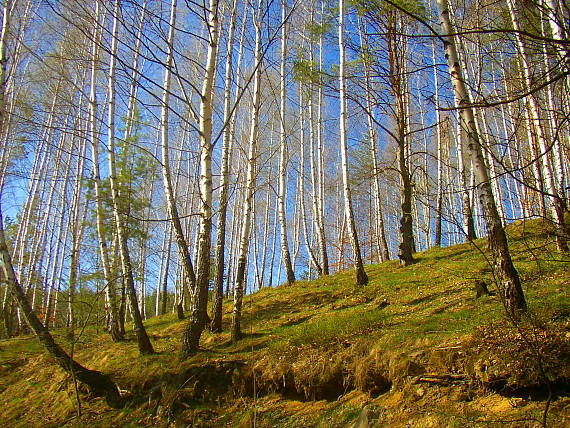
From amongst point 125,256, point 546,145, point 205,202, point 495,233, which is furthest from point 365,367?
point 125,256

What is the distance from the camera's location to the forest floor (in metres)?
3.09

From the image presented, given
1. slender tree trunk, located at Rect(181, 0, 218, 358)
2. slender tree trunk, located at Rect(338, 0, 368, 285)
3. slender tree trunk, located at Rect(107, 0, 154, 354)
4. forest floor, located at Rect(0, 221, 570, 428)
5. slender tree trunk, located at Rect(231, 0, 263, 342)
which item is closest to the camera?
forest floor, located at Rect(0, 221, 570, 428)

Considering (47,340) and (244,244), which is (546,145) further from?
(47,340)

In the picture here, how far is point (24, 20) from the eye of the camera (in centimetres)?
1013

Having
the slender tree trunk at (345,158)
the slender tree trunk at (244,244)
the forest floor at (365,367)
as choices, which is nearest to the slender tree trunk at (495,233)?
the forest floor at (365,367)

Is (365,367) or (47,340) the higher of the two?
(47,340)

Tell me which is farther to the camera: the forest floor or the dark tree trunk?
the dark tree trunk

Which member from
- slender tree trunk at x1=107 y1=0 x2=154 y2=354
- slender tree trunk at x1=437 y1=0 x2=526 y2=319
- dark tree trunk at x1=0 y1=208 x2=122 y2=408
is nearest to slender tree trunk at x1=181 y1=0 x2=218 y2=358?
dark tree trunk at x1=0 y1=208 x2=122 y2=408

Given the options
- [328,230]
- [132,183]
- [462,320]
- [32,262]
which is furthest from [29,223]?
[328,230]

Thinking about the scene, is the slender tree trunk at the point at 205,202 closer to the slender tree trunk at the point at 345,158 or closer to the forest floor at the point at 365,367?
the forest floor at the point at 365,367

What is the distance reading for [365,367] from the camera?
411 centimetres

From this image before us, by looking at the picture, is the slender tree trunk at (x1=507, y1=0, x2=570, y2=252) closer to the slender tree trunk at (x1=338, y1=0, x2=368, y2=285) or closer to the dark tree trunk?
the slender tree trunk at (x1=338, y1=0, x2=368, y2=285)

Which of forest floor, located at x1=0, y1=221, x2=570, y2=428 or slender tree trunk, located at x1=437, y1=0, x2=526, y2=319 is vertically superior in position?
slender tree trunk, located at x1=437, y1=0, x2=526, y2=319

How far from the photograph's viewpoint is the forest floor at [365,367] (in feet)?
10.1
